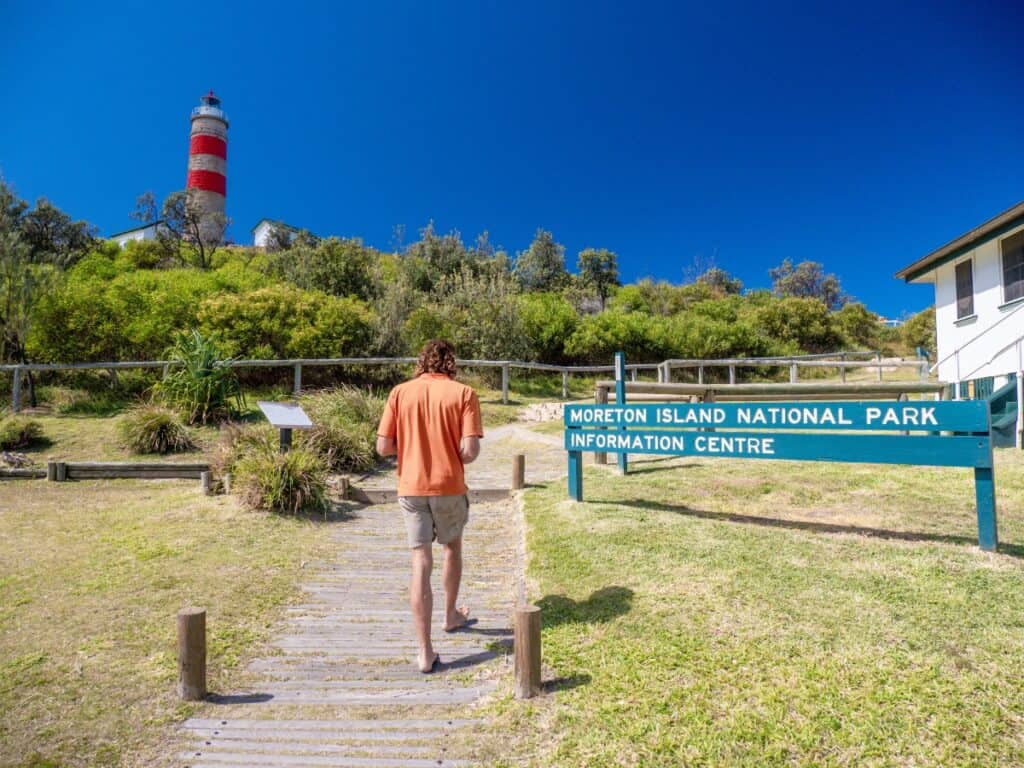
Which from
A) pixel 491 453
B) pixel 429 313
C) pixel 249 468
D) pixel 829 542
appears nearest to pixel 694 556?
pixel 829 542

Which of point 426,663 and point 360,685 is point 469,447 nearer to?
point 426,663

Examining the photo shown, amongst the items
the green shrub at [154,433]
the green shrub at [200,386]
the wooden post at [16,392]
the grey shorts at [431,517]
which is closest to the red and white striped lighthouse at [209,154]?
the wooden post at [16,392]

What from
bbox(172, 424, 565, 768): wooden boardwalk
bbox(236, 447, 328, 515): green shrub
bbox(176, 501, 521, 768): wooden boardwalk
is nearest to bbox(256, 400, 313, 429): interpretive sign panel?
bbox(236, 447, 328, 515): green shrub

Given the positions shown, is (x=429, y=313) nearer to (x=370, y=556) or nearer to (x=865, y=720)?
(x=370, y=556)

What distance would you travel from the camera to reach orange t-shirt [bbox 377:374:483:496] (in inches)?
137

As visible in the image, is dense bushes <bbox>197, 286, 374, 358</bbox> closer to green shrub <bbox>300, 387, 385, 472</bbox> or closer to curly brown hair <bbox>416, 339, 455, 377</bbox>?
green shrub <bbox>300, 387, 385, 472</bbox>

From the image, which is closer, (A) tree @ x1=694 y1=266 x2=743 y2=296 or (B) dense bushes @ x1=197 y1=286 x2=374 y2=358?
(B) dense bushes @ x1=197 y1=286 x2=374 y2=358

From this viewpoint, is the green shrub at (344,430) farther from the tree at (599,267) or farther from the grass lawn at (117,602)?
the tree at (599,267)

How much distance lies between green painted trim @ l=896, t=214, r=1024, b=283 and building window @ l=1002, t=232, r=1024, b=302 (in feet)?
0.98

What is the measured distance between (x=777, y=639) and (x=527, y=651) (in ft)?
4.73

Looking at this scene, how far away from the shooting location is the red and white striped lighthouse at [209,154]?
50812mm

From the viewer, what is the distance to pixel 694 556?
15.1 ft

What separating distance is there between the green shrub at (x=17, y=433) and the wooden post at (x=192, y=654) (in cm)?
975

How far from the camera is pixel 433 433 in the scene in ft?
11.5
